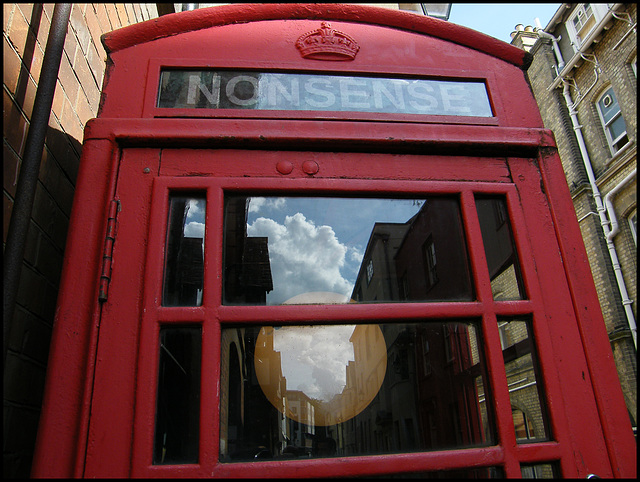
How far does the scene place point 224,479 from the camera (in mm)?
1212

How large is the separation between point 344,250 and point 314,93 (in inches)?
24.0

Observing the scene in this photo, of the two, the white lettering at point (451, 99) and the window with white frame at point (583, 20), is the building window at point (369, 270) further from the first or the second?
the window with white frame at point (583, 20)

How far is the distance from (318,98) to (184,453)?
49.6 inches

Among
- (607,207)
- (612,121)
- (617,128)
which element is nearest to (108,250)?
(607,207)

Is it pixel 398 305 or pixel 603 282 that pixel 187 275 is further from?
pixel 603 282

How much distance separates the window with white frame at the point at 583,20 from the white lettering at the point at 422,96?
11564 millimetres

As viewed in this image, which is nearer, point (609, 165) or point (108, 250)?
point (108, 250)

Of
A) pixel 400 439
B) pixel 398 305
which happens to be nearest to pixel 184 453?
pixel 400 439

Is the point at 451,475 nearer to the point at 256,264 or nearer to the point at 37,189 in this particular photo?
the point at 256,264

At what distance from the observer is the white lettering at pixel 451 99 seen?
1.75m

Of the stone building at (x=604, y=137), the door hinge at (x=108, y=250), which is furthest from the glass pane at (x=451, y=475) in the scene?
the stone building at (x=604, y=137)

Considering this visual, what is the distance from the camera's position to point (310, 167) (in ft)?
5.20

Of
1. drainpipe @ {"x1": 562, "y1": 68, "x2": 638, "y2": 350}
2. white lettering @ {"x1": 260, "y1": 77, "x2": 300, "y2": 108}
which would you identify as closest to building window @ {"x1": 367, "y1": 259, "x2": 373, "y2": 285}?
white lettering @ {"x1": 260, "y1": 77, "x2": 300, "y2": 108}

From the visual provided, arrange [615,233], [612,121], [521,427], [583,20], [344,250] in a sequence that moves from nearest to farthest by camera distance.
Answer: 1. [521,427]
2. [344,250]
3. [615,233]
4. [612,121]
5. [583,20]
